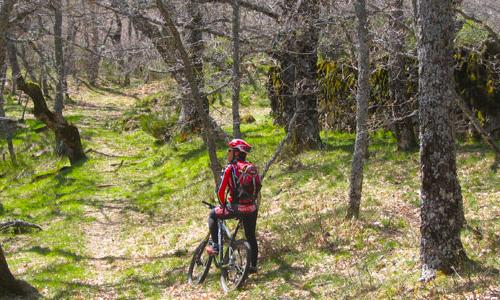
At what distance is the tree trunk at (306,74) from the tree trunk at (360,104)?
4.77m

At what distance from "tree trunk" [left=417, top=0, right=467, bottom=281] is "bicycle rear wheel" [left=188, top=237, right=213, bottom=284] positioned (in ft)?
14.2

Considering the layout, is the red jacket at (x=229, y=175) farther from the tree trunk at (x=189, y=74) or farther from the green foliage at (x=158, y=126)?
the green foliage at (x=158, y=126)

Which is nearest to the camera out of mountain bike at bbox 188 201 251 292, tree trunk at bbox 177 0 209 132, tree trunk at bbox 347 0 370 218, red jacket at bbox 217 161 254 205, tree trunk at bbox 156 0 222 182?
red jacket at bbox 217 161 254 205

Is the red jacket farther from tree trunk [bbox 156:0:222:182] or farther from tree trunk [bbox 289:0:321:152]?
tree trunk [bbox 289:0:321:152]

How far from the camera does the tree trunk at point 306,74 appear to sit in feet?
53.6

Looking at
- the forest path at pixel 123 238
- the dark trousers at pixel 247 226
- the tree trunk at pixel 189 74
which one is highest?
the tree trunk at pixel 189 74

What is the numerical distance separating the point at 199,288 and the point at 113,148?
1788 cm

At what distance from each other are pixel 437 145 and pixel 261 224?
681cm

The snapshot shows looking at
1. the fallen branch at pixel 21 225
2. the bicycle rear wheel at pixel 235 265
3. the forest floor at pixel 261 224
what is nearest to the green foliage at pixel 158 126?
the forest floor at pixel 261 224

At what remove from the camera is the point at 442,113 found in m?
6.92

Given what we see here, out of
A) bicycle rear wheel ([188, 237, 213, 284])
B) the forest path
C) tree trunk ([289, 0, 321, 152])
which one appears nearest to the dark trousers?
bicycle rear wheel ([188, 237, 213, 284])

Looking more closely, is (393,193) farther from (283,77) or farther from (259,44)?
(283,77)

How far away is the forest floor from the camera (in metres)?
8.95

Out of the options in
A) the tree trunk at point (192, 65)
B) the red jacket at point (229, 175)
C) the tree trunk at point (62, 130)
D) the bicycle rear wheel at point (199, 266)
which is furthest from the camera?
the tree trunk at point (62, 130)
